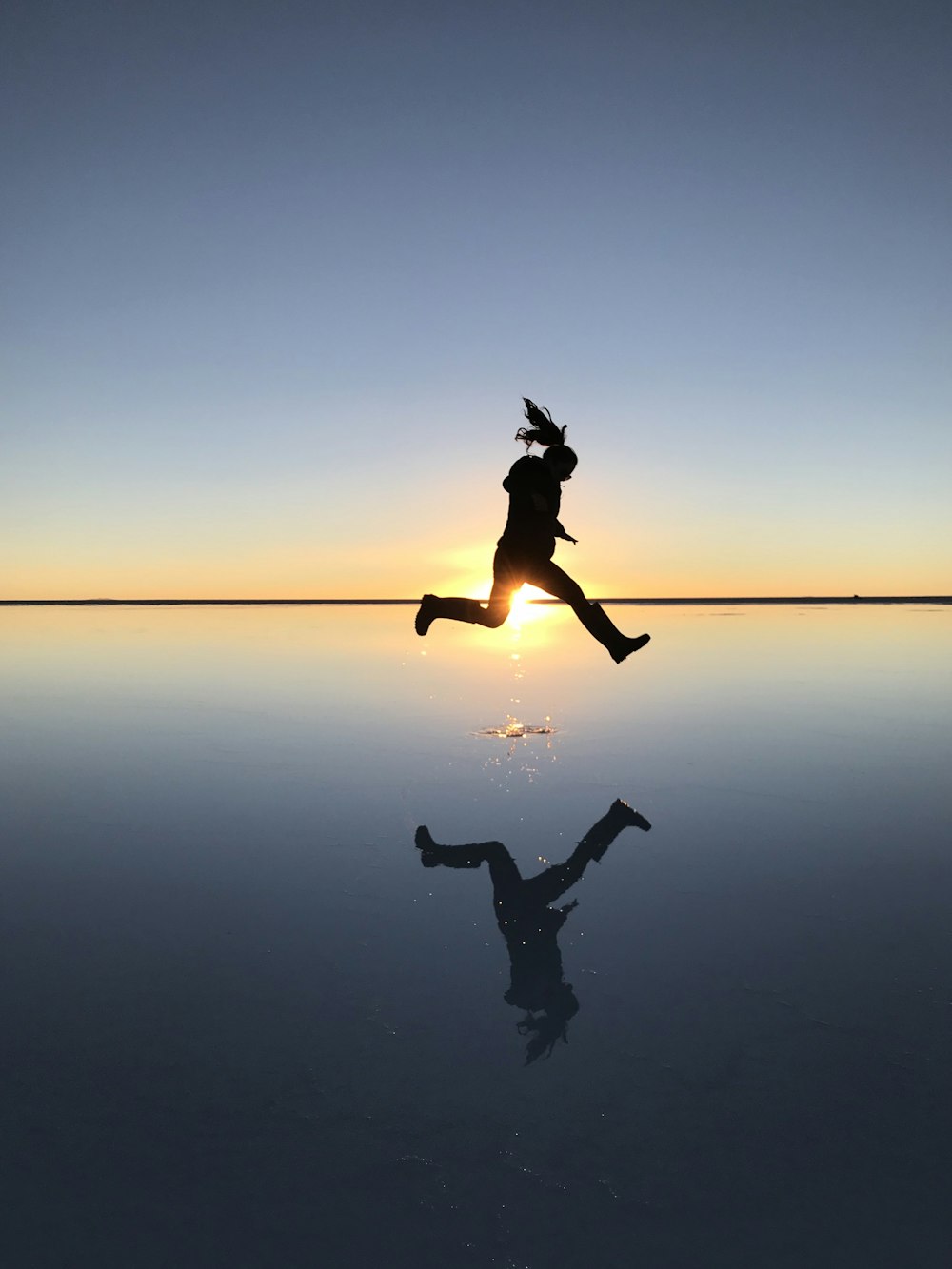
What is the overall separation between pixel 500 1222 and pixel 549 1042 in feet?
2.85

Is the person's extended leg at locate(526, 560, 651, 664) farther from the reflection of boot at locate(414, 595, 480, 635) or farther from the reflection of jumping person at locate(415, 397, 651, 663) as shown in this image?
the reflection of boot at locate(414, 595, 480, 635)

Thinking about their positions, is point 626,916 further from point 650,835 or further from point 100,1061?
point 100,1061

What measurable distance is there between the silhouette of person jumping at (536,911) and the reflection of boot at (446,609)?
247cm

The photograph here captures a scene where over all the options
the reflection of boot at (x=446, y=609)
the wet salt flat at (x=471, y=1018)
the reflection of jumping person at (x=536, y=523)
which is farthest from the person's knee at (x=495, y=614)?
the wet salt flat at (x=471, y=1018)

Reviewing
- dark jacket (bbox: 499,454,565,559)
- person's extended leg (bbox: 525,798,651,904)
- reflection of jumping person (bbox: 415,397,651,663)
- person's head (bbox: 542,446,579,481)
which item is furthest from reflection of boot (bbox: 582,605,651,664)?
person's extended leg (bbox: 525,798,651,904)

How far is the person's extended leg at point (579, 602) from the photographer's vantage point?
7273 millimetres

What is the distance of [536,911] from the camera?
13.9 feet

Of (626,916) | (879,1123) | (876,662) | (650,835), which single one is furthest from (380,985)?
(876,662)

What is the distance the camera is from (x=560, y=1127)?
2.46 m

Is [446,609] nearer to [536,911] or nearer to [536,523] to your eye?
[536,523]

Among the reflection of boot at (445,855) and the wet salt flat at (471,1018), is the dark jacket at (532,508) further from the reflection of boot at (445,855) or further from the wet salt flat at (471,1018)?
the reflection of boot at (445,855)

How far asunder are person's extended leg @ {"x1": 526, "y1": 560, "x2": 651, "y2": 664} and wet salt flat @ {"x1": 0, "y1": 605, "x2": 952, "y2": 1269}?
1078 millimetres

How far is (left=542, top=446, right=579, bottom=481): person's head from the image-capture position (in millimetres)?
6930

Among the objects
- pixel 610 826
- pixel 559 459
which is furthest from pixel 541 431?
pixel 610 826
